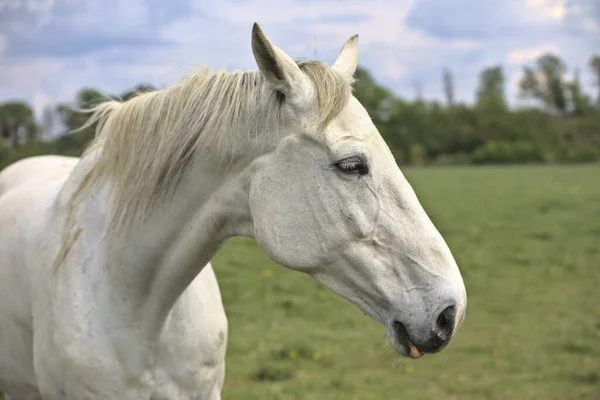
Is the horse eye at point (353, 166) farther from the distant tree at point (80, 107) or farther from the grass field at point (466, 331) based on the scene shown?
the distant tree at point (80, 107)

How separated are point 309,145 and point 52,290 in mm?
1156

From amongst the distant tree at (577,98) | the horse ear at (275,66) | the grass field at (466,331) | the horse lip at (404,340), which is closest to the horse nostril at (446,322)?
the horse lip at (404,340)

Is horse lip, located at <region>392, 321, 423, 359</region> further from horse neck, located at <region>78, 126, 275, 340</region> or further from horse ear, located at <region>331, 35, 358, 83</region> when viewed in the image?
horse ear, located at <region>331, 35, 358, 83</region>

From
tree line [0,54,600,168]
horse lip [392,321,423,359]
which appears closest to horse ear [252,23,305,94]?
horse lip [392,321,423,359]

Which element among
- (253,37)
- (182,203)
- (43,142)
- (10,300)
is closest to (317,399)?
(10,300)

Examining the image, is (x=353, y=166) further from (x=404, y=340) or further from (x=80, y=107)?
(x=80, y=107)

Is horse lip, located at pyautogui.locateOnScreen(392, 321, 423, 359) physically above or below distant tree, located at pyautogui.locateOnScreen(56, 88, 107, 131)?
below

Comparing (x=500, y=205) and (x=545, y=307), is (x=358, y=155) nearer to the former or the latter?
(x=545, y=307)

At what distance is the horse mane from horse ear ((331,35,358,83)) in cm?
12

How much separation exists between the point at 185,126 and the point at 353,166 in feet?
2.07

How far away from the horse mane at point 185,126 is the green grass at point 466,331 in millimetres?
840

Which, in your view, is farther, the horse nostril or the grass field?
the grass field

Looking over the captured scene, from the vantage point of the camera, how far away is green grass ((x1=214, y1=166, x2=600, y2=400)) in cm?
517

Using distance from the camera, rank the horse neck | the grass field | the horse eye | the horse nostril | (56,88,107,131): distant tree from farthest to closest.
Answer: the grass field < (56,88,107,131): distant tree < the horse neck < the horse eye < the horse nostril
